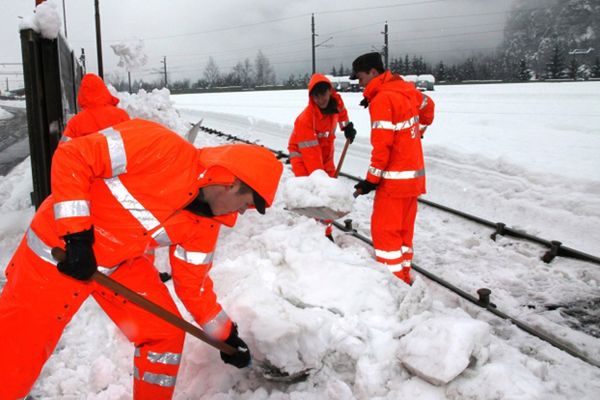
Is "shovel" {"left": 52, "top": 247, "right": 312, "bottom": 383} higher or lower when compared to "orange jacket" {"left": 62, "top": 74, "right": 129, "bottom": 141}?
lower

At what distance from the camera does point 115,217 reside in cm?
216

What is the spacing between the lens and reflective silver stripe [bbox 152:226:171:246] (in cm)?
223

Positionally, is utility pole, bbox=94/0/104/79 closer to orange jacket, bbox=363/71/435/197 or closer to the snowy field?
the snowy field

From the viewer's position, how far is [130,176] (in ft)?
6.98

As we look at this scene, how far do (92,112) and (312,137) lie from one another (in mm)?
2437

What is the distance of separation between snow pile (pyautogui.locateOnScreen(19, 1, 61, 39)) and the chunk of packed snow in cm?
480

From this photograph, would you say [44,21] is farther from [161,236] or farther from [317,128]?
[161,236]

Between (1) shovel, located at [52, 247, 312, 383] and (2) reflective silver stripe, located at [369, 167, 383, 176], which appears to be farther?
(2) reflective silver stripe, located at [369, 167, 383, 176]

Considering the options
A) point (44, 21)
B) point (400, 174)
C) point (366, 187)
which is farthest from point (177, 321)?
point (44, 21)

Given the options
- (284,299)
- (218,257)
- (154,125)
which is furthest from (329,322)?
(218,257)

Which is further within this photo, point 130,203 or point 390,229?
point 390,229

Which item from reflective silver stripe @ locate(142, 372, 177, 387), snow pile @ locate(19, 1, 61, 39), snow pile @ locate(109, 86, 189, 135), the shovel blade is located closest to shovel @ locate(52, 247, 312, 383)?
reflective silver stripe @ locate(142, 372, 177, 387)

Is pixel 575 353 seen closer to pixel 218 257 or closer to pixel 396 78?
pixel 396 78

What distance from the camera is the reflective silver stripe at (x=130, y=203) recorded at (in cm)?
212
